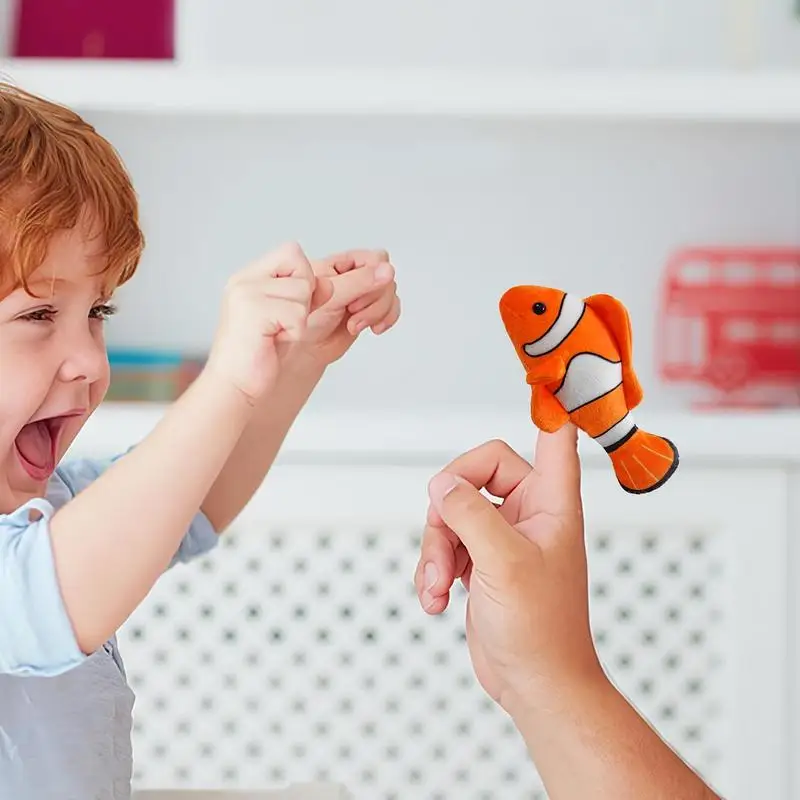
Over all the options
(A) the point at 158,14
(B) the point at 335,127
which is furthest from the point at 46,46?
(B) the point at 335,127

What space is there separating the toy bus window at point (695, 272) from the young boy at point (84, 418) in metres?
0.84

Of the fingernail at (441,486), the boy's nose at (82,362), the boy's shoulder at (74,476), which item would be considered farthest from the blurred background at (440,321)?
the fingernail at (441,486)

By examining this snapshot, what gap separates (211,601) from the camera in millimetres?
1613

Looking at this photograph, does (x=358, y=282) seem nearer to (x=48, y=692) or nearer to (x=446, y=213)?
(x=48, y=692)

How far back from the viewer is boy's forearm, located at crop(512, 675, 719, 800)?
0.72m

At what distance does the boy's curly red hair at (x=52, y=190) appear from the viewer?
851 mm

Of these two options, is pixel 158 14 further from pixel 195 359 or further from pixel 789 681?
pixel 789 681

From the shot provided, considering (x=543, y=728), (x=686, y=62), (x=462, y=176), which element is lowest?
(x=543, y=728)

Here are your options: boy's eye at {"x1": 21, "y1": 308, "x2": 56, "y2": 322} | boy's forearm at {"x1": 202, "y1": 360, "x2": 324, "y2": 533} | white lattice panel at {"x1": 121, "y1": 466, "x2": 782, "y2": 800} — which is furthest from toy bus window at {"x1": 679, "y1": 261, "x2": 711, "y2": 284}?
boy's eye at {"x1": 21, "y1": 308, "x2": 56, "y2": 322}

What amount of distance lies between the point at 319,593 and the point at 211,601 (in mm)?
130

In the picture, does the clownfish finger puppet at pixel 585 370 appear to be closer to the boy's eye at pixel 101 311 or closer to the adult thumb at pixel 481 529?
the adult thumb at pixel 481 529

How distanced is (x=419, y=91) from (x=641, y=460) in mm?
815

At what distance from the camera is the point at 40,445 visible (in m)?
0.93

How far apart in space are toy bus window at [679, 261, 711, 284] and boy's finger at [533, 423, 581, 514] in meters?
1.03
